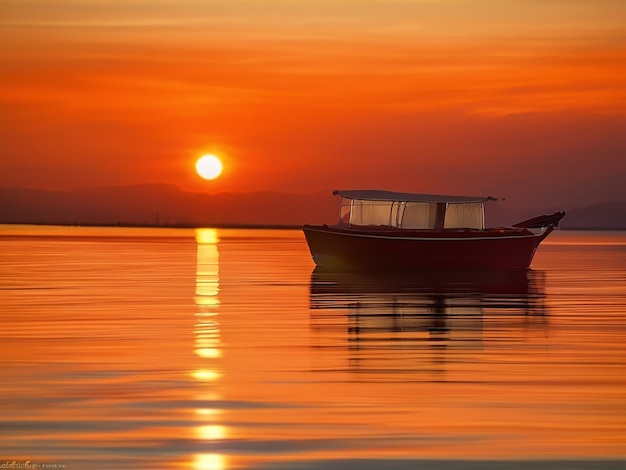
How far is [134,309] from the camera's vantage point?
34.6 meters

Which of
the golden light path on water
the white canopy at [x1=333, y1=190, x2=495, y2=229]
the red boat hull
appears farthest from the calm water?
the white canopy at [x1=333, y1=190, x2=495, y2=229]

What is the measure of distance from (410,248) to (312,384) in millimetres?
42201

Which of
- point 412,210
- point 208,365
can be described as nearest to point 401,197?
point 412,210

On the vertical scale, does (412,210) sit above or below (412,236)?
above

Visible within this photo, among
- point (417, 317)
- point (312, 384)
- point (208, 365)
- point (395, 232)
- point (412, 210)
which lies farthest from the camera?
point (412, 210)

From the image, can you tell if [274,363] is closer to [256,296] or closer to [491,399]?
[491,399]

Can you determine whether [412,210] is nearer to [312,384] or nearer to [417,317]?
[417,317]

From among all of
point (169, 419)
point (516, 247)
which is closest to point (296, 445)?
point (169, 419)

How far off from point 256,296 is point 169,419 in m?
26.5

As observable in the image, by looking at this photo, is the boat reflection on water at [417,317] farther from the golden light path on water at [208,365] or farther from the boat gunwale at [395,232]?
the boat gunwale at [395,232]

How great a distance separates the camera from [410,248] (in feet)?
198

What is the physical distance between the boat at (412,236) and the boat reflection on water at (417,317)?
5.63 m

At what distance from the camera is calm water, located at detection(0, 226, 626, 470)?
13.4 meters

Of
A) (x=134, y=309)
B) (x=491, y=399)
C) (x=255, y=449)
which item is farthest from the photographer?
Result: (x=134, y=309)
